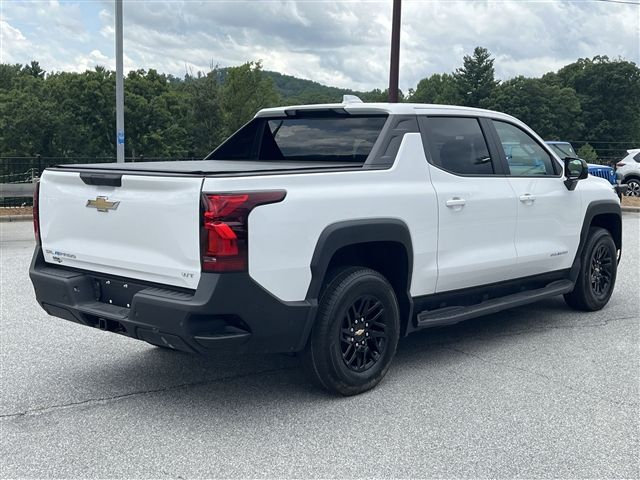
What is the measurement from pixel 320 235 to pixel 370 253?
0.75 m

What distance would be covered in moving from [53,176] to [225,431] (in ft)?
6.72

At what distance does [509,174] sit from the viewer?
→ 5.78 m

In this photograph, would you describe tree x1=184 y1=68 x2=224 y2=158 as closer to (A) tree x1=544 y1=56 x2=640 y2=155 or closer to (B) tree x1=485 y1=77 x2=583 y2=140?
(B) tree x1=485 y1=77 x2=583 y2=140

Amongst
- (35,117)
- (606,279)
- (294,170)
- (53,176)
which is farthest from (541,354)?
(35,117)

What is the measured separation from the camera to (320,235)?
4.18 m

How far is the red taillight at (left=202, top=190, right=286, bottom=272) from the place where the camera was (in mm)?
3750

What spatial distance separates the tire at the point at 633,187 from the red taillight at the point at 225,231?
2074 cm

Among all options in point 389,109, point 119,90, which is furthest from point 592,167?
point 389,109

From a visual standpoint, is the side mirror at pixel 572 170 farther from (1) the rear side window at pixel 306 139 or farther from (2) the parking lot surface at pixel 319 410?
(1) the rear side window at pixel 306 139

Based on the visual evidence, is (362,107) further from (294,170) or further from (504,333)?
(504,333)

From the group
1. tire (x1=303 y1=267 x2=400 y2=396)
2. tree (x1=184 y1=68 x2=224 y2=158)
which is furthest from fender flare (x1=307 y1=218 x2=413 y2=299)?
tree (x1=184 y1=68 x2=224 y2=158)

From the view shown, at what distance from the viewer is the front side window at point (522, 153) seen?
5883 millimetres

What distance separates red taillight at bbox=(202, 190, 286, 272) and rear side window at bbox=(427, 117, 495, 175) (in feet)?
6.13

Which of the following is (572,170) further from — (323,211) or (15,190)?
(15,190)
